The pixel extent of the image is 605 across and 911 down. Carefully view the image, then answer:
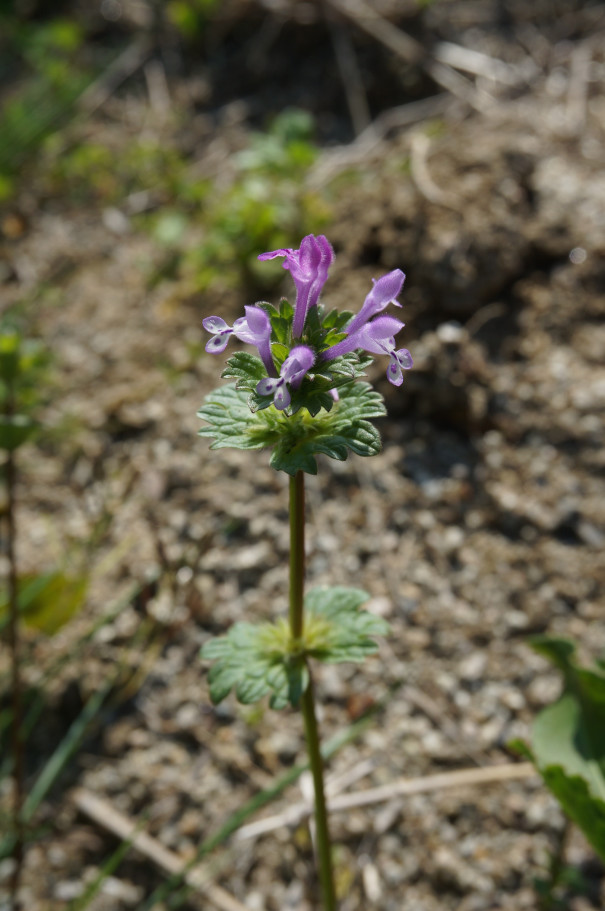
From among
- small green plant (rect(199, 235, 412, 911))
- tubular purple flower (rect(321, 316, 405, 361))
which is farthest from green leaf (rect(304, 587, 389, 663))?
tubular purple flower (rect(321, 316, 405, 361))

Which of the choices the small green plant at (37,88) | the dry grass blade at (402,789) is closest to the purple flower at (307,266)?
the dry grass blade at (402,789)

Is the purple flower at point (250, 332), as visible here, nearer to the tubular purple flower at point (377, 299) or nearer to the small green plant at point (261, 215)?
the tubular purple flower at point (377, 299)

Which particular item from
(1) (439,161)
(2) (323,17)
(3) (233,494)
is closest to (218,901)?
(3) (233,494)

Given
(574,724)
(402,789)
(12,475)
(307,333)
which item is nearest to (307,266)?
(307,333)

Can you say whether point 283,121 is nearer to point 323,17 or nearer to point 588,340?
point 323,17

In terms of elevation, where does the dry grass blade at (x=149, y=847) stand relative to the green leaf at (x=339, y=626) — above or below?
below

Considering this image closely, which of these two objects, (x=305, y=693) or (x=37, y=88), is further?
(x=37, y=88)

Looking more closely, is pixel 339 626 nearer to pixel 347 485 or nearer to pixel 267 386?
pixel 267 386
